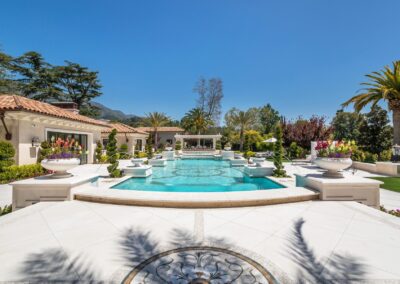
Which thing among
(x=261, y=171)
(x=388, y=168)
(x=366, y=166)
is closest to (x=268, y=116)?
(x=366, y=166)

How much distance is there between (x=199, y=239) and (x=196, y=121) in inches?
1612

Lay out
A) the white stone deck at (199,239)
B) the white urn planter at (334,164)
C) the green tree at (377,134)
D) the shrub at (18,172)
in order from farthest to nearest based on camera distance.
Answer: the green tree at (377,134), the shrub at (18,172), the white urn planter at (334,164), the white stone deck at (199,239)

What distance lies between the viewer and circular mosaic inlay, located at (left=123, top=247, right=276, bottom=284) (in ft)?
7.97

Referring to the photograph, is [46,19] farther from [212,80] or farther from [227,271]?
[212,80]

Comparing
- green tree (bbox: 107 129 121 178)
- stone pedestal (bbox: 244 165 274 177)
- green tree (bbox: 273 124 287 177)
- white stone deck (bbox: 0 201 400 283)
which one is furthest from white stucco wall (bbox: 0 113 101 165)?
green tree (bbox: 273 124 287 177)

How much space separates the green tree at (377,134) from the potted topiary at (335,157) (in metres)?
20.9

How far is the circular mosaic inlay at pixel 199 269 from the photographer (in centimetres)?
243

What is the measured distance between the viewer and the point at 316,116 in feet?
70.3

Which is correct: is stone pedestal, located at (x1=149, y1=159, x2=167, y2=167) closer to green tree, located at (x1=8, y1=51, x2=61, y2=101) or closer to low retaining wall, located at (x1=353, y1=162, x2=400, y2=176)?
low retaining wall, located at (x1=353, y1=162, x2=400, y2=176)

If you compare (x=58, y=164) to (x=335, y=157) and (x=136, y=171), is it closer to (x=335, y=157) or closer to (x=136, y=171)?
(x=136, y=171)

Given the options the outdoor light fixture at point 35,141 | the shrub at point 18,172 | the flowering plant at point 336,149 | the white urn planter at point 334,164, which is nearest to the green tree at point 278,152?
the flowering plant at point 336,149

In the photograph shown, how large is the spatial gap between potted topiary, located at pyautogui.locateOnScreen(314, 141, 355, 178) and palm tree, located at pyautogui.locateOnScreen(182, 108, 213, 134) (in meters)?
37.7

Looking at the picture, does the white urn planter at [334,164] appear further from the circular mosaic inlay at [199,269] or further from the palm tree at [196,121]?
the palm tree at [196,121]

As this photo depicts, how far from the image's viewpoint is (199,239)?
3.52 m
